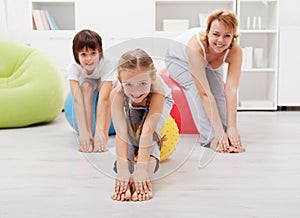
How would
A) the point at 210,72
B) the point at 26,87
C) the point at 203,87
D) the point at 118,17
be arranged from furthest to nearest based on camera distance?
the point at 118,17 < the point at 26,87 < the point at 210,72 < the point at 203,87

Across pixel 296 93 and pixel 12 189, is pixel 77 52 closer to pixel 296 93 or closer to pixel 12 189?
pixel 12 189

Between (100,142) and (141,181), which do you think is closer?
(141,181)

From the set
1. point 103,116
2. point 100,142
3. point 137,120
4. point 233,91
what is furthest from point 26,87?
point 137,120

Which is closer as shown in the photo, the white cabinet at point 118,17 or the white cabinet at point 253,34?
the white cabinet at point 118,17

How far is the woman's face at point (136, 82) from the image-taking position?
5.04ft

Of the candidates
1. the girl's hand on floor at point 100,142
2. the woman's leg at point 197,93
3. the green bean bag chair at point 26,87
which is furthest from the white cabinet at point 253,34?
the girl's hand on floor at point 100,142

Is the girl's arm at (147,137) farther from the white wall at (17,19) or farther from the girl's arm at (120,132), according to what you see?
the white wall at (17,19)

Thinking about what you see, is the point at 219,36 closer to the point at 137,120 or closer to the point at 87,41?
the point at 87,41

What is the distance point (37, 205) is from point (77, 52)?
88cm

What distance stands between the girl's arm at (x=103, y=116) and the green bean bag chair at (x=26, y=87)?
0.86 metres

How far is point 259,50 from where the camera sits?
396cm

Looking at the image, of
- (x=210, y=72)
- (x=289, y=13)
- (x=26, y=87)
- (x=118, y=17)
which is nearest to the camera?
(x=210, y=72)

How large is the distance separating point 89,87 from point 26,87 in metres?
0.91

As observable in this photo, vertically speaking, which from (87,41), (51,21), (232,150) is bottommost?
(232,150)
